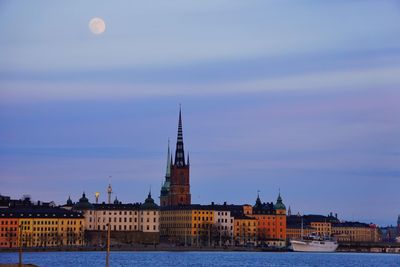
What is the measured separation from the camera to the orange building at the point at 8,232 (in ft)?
521

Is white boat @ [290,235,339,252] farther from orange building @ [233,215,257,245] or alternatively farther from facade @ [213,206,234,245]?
facade @ [213,206,234,245]

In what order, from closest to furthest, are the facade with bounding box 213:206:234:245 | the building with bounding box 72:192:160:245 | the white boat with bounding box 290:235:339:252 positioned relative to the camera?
the building with bounding box 72:192:160:245
the facade with bounding box 213:206:234:245
the white boat with bounding box 290:235:339:252

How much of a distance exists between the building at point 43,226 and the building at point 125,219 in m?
2.70

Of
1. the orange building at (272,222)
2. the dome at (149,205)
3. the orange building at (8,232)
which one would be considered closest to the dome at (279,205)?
the orange building at (272,222)

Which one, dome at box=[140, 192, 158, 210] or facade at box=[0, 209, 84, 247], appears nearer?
facade at box=[0, 209, 84, 247]

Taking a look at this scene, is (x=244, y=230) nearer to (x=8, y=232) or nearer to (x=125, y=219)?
(x=125, y=219)

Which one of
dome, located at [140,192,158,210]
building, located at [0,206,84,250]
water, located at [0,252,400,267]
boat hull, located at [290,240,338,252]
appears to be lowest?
water, located at [0,252,400,267]

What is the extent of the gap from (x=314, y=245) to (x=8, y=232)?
51.6m

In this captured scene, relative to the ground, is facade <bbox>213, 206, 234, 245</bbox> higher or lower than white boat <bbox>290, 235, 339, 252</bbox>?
higher

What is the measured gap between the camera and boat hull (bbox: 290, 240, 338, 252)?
182625mm

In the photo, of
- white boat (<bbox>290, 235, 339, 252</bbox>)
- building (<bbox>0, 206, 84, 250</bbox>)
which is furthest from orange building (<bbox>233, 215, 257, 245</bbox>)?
building (<bbox>0, 206, 84, 250</bbox>)

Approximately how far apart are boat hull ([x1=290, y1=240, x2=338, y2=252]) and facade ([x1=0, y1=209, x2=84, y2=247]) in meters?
34.7

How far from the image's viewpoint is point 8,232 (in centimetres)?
15975

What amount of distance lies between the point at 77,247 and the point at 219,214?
34687 millimetres
